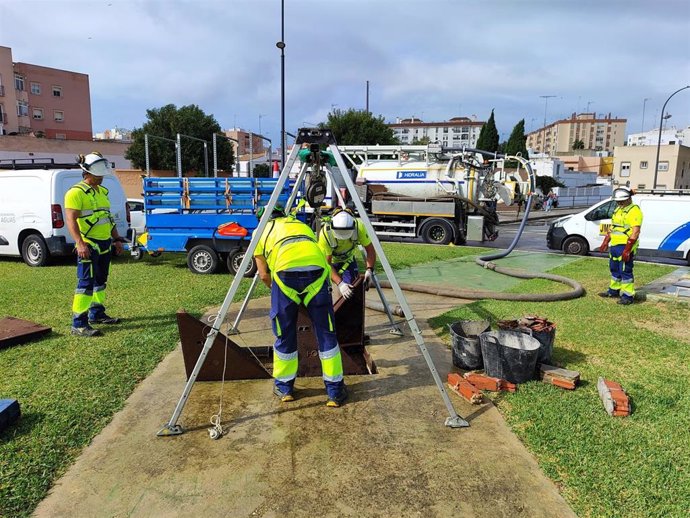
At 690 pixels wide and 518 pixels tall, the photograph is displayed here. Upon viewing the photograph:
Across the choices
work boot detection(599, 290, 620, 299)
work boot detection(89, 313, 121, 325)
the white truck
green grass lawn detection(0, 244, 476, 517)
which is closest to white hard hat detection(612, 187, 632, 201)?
work boot detection(599, 290, 620, 299)

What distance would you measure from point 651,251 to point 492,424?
10508mm

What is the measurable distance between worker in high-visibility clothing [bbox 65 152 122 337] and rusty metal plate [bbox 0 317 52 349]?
0.34m

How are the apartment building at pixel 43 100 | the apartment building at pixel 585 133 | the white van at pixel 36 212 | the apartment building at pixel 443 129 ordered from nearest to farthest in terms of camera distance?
the white van at pixel 36 212, the apartment building at pixel 43 100, the apartment building at pixel 443 129, the apartment building at pixel 585 133

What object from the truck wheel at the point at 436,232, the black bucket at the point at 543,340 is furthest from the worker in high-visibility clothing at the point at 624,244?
the truck wheel at the point at 436,232

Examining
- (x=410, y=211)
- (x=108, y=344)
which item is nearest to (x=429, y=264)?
(x=410, y=211)

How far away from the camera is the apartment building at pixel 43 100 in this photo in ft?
154

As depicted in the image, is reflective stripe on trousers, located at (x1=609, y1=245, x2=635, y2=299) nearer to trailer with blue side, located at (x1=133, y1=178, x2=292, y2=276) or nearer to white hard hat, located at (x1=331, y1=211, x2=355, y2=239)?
white hard hat, located at (x1=331, y1=211, x2=355, y2=239)

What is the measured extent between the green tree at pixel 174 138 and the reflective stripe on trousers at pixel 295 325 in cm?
3697

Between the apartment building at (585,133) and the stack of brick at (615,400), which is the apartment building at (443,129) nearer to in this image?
the apartment building at (585,133)

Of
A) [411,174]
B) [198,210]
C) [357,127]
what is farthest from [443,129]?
[198,210]

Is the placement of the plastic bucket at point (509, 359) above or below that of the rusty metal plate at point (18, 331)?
above

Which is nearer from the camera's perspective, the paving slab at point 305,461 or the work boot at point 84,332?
the paving slab at point 305,461

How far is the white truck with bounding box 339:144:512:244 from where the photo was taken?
50.2 feet

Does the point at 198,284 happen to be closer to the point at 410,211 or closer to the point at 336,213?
the point at 336,213
